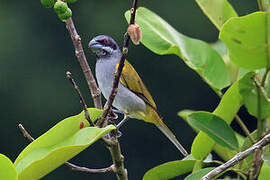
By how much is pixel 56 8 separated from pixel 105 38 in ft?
4.81

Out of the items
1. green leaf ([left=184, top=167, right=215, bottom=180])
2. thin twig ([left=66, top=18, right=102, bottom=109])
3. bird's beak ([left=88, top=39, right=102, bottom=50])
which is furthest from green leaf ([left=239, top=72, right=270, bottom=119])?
bird's beak ([left=88, top=39, right=102, bottom=50])

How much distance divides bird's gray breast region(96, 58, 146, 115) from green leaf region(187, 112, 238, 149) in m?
→ 0.86

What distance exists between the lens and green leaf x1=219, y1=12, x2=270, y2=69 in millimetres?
1965

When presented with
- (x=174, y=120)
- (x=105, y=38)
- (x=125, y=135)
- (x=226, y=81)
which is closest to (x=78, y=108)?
(x=125, y=135)

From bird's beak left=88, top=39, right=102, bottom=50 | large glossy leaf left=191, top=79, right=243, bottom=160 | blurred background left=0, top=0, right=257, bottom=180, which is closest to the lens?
large glossy leaf left=191, top=79, right=243, bottom=160

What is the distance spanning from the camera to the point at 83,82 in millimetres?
11773

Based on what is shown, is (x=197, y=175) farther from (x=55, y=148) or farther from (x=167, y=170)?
(x=55, y=148)

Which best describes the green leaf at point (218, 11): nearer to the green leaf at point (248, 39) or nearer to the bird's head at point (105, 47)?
the green leaf at point (248, 39)

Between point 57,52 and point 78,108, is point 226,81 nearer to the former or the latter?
point 78,108

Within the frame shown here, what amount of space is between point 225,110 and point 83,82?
975cm

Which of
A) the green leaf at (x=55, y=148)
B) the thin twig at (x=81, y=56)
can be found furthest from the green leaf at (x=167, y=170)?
the green leaf at (x=55, y=148)

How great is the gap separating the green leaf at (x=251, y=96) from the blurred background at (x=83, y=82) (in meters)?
9.81

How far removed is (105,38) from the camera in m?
3.12

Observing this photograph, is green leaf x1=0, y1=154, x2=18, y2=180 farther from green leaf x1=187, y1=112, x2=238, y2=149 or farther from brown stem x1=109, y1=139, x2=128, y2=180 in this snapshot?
green leaf x1=187, y1=112, x2=238, y2=149
